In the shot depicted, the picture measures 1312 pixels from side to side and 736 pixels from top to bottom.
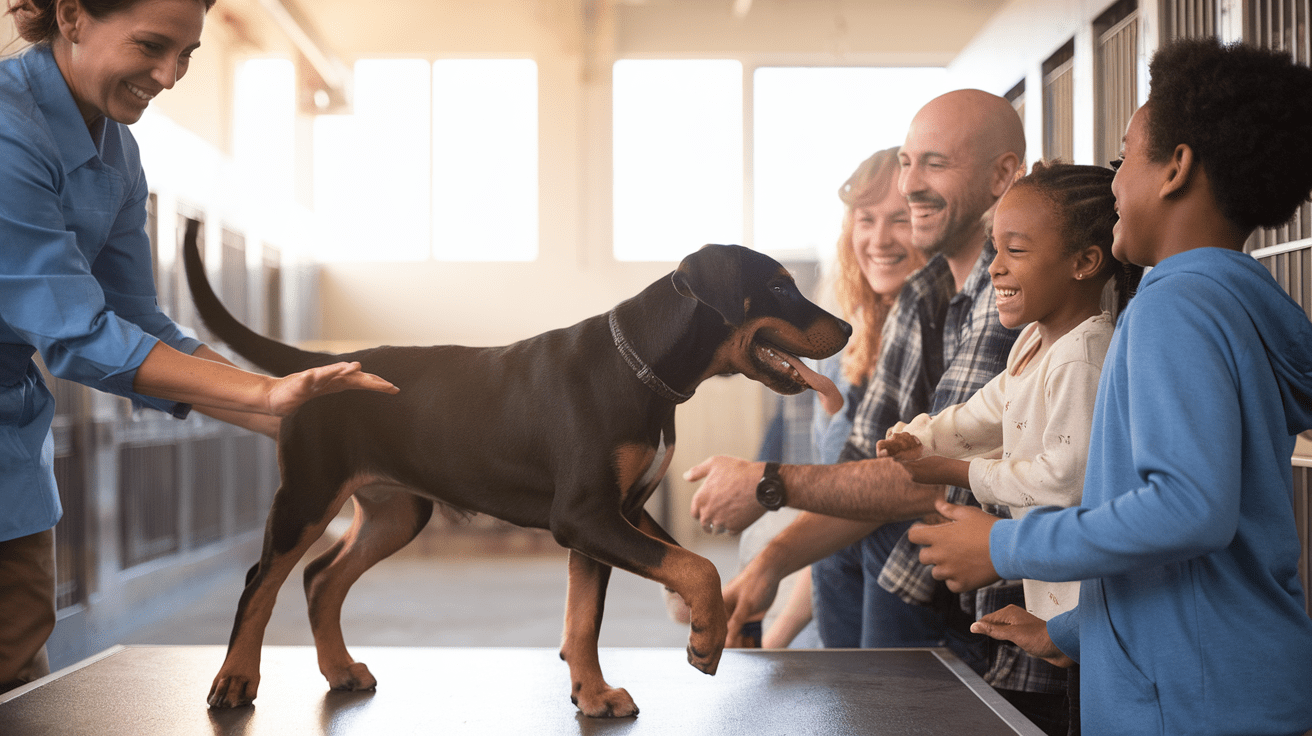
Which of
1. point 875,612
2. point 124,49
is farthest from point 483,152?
point 875,612

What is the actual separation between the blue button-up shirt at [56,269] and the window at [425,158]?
617mm

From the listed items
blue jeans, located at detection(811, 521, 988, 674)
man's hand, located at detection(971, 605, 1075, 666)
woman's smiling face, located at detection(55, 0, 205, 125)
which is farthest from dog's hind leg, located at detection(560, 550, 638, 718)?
woman's smiling face, located at detection(55, 0, 205, 125)

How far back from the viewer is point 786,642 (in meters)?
2.13

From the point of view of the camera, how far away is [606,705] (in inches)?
51.5

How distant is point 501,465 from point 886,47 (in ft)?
4.61

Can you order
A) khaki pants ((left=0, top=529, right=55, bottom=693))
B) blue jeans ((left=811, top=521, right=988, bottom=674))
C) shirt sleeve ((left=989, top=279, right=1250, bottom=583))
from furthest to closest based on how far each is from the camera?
blue jeans ((left=811, top=521, right=988, bottom=674)) → khaki pants ((left=0, top=529, right=55, bottom=693)) → shirt sleeve ((left=989, top=279, right=1250, bottom=583))

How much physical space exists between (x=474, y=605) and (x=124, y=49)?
1325 mm

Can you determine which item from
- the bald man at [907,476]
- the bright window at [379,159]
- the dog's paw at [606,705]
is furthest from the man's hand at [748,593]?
the bright window at [379,159]

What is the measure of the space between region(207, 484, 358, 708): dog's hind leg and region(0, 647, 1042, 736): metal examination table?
1.4 inches

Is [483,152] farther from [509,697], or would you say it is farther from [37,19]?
[509,697]

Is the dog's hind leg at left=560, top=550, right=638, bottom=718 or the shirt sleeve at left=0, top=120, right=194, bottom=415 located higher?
the shirt sleeve at left=0, top=120, right=194, bottom=415

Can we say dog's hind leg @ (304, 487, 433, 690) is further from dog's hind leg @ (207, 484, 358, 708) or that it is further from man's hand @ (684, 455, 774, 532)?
man's hand @ (684, 455, 774, 532)

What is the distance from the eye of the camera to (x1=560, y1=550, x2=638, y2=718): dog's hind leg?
1310 millimetres

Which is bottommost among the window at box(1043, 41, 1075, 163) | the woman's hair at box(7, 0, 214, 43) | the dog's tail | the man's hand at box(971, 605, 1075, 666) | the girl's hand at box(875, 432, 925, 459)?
the man's hand at box(971, 605, 1075, 666)
